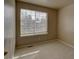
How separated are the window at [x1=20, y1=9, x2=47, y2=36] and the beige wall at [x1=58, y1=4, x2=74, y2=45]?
1.16m

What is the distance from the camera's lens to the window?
4441 millimetres

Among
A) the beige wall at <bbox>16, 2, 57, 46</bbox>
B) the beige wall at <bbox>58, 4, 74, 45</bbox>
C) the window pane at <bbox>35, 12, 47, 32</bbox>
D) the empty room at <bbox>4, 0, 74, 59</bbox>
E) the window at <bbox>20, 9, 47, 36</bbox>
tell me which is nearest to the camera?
the empty room at <bbox>4, 0, 74, 59</bbox>

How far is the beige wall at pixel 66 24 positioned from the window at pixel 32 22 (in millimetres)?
1155

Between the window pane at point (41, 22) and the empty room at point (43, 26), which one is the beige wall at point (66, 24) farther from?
the window pane at point (41, 22)

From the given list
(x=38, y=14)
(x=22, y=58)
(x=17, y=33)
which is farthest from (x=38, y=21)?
(x=22, y=58)

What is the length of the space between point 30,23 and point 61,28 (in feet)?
7.60

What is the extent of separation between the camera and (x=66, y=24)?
4918mm

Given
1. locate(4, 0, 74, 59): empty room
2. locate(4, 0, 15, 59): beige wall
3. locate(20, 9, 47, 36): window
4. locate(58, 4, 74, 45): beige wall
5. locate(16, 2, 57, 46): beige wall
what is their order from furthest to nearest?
locate(20, 9, 47, 36): window → locate(58, 4, 74, 45): beige wall → locate(16, 2, 57, 46): beige wall → locate(4, 0, 74, 59): empty room → locate(4, 0, 15, 59): beige wall

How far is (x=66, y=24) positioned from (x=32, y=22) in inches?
85.6

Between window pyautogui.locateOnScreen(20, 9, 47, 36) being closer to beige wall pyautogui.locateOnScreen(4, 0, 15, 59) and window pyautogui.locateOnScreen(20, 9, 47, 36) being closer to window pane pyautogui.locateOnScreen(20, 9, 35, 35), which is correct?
Answer: window pane pyautogui.locateOnScreen(20, 9, 35, 35)

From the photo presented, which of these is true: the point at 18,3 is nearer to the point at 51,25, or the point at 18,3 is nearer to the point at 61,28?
the point at 51,25

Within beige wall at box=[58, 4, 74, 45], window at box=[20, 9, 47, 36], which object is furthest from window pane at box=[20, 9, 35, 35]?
beige wall at box=[58, 4, 74, 45]

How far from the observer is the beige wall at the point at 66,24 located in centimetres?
434

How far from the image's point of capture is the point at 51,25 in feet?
19.4
